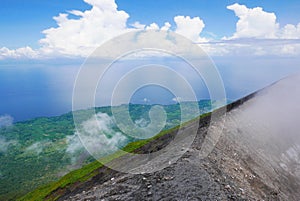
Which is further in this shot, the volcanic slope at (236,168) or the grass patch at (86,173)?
the grass patch at (86,173)

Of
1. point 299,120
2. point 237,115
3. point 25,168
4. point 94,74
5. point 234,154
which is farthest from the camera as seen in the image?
point 25,168

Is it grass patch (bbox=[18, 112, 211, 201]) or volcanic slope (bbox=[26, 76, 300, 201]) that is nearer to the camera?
volcanic slope (bbox=[26, 76, 300, 201])

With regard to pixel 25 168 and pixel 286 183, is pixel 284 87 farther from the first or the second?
pixel 25 168

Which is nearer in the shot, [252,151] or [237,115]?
[252,151]

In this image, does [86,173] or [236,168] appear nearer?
[236,168]

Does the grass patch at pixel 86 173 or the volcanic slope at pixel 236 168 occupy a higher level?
the volcanic slope at pixel 236 168

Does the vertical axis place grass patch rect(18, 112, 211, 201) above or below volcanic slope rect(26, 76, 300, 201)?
below

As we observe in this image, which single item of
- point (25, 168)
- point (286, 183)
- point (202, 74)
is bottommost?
point (25, 168)

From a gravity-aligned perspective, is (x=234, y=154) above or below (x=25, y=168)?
above

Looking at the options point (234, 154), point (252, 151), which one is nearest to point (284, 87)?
point (252, 151)

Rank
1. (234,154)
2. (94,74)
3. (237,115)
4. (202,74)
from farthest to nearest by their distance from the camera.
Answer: (237,115)
(234,154)
(94,74)
(202,74)

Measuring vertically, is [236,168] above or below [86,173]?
above
